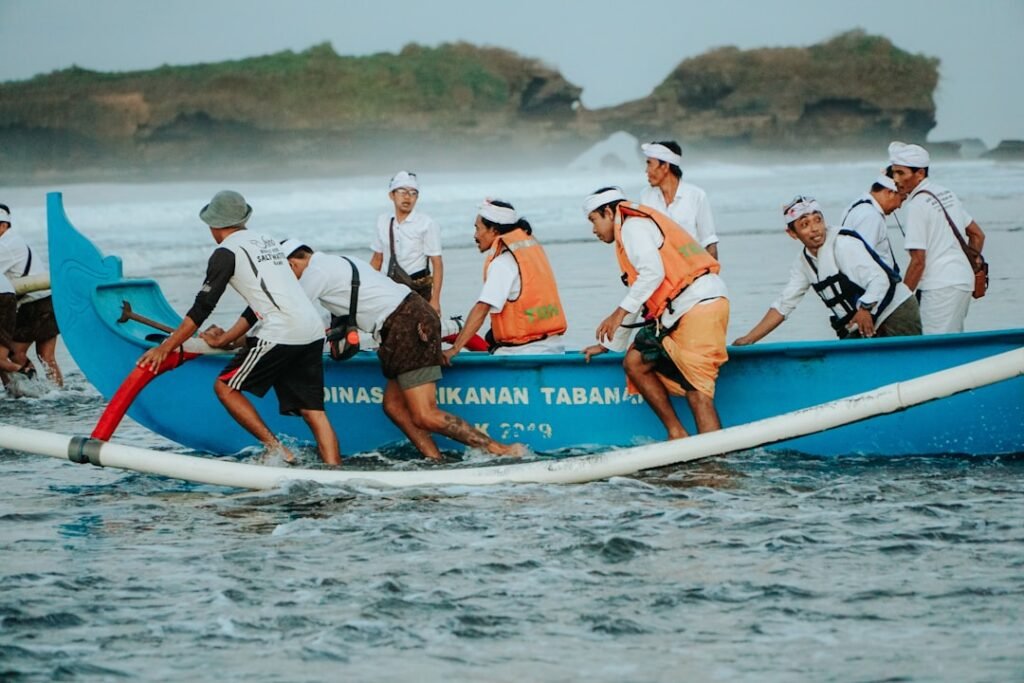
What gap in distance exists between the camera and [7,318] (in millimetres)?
10961

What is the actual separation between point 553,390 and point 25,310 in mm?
5427

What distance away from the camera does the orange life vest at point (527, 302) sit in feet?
26.1

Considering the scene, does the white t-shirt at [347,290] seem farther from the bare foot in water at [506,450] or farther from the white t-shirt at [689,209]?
the white t-shirt at [689,209]

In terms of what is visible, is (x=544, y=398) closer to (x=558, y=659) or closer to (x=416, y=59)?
(x=558, y=659)

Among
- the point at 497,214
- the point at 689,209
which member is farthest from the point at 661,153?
the point at 497,214

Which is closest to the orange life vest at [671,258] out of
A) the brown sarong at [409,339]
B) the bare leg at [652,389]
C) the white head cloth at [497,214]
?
the bare leg at [652,389]

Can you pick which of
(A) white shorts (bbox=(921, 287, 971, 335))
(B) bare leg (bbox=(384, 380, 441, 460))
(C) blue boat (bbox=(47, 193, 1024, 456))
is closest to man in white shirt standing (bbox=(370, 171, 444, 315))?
(C) blue boat (bbox=(47, 193, 1024, 456))

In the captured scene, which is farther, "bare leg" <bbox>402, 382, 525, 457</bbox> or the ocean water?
"bare leg" <bbox>402, 382, 525, 457</bbox>

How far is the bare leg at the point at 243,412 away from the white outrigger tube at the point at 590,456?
0.88 feet

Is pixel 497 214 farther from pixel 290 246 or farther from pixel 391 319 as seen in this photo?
pixel 290 246

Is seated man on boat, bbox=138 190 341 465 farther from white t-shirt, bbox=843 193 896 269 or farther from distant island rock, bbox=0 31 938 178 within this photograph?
distant island rock, bbox=0 31 938 178

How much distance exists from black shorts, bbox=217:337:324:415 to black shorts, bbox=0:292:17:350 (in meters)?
3.92

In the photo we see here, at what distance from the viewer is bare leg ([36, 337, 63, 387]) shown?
11.5 m

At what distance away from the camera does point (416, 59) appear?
2415 inches
